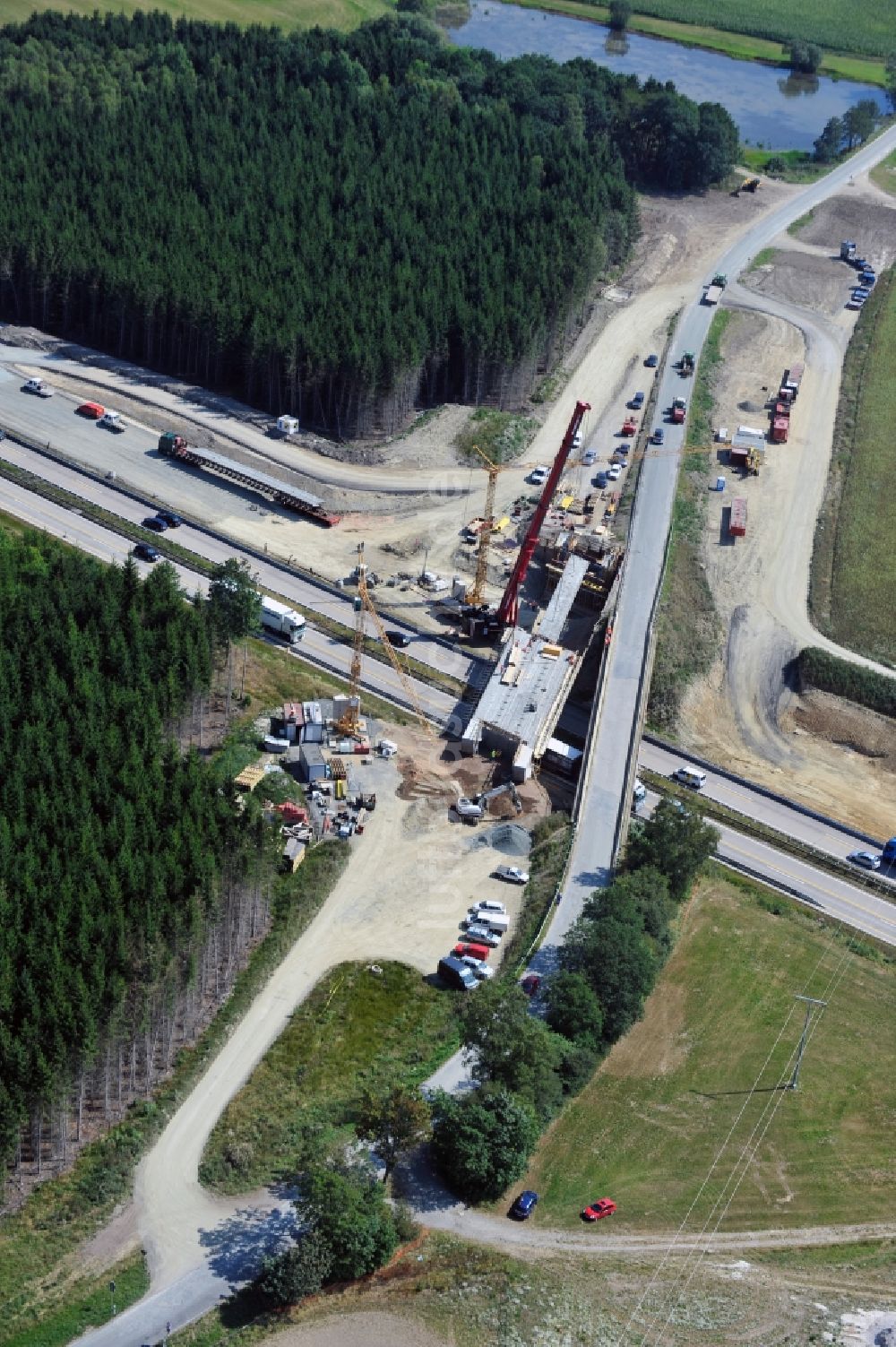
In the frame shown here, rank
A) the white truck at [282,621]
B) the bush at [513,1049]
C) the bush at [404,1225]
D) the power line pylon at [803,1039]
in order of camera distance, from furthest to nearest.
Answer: the white truck at [282,621]
the power line pylon at [803,1039]
the bush at [513,1049]
the bush at [404,1225]

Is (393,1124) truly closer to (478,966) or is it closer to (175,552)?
(478,966)

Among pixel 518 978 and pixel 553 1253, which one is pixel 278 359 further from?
pixel 553 1253

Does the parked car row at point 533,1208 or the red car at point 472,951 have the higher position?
the red car at point 472,951

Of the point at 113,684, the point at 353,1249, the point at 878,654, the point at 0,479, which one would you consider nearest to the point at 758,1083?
the point at 353,1249

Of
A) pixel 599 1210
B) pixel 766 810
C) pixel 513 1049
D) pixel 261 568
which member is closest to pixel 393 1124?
pixel 513 1049

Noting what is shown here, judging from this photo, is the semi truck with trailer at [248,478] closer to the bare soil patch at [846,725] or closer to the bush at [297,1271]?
the bare soil patch at [846,725]

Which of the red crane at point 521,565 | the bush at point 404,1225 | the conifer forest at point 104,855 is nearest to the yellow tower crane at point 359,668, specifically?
the red crane at point 521,565
